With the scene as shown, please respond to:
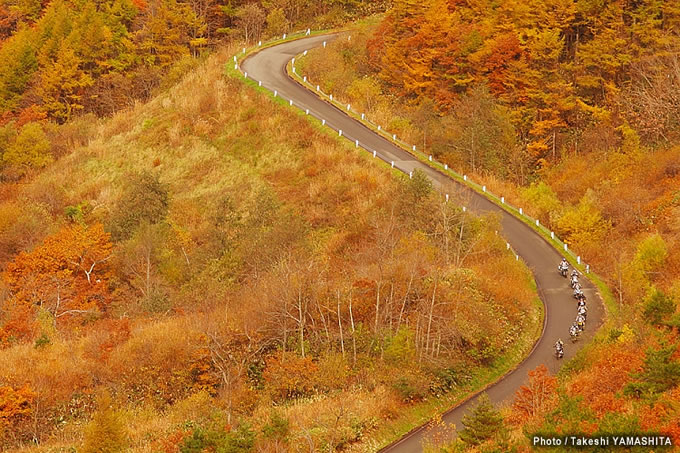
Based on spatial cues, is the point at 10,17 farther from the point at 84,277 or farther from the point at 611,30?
the point at 611,30

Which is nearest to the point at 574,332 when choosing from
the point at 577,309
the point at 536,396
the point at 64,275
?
the point at 577,309

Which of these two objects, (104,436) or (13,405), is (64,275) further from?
(104,436)

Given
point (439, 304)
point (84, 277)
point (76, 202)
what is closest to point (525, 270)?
point (439, 304)

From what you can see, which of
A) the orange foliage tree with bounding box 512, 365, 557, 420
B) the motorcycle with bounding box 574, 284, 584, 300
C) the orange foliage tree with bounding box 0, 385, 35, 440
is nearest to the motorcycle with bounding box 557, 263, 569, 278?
the motorcycle with bounding box 574, 284, 584, 300

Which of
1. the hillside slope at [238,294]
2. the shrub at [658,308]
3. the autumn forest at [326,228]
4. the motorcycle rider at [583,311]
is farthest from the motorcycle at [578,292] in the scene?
the shrub at [658,308]

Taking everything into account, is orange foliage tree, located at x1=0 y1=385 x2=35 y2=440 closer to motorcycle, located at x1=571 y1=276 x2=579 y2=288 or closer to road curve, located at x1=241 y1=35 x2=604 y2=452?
road curve, located at x1=241 y1=35 x2=604 y2=452
